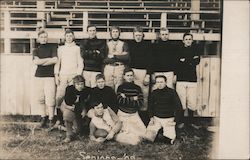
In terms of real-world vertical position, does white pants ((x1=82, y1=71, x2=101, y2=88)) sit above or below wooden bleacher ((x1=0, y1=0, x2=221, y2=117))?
below

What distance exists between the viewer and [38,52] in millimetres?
1421

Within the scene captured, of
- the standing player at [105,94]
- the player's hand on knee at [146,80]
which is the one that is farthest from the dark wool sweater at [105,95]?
the player's hand on knee at [146,80]

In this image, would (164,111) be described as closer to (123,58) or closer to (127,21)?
A: (123,58)

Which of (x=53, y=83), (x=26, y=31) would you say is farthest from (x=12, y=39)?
(x=53, y=83)

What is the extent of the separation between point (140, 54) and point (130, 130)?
0.26 metres

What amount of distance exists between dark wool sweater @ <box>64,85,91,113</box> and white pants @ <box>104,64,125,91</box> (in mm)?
77

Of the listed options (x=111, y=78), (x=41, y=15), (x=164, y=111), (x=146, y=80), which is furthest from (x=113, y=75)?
(x=41, y=15)

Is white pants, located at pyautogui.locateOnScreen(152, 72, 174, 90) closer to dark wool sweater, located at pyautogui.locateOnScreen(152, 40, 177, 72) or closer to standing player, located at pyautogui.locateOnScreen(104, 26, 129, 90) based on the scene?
dark wool sweater, located at pyautogui.locateOnScreen(152, 40, 177, 72)

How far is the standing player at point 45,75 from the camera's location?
Answer: 1419 mm

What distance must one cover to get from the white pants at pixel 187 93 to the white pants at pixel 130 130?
0.16 m

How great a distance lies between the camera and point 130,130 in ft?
4.69

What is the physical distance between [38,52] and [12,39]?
3.9 inches

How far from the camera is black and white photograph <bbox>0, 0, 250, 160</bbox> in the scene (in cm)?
141

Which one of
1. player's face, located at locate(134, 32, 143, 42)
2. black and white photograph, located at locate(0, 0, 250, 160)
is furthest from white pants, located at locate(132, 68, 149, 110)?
player's face, located at locate(134, 32, 143, 42)
